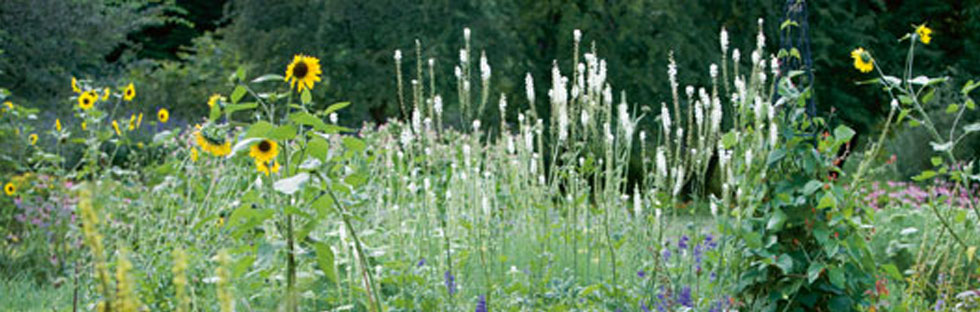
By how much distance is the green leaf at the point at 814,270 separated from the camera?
2.42 m

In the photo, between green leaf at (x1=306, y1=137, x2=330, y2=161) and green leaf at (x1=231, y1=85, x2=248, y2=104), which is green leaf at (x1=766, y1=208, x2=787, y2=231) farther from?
green leaf at (x1=231, y1=85, x2=248, y2=104)

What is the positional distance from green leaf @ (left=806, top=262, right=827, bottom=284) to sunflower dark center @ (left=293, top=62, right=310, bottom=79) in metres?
1.38

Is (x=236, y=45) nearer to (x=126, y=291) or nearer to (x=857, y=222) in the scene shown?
(x=857, y=222)

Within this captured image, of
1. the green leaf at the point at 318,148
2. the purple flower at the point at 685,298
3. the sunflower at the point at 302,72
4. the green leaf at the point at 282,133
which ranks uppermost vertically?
the sunflower at the point at 302,72

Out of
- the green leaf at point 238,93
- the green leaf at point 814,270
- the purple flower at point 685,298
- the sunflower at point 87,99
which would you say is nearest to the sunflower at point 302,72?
the green leaf at point 238,93

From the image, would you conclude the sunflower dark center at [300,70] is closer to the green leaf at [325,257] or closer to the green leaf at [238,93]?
the green leaf at [238,93]

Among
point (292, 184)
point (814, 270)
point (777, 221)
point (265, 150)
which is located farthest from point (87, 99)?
point (814, 270)

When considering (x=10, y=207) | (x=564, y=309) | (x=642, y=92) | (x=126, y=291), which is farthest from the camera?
(x=642, y=92)

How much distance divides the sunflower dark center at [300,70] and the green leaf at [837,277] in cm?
145

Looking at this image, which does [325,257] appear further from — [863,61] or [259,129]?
[863,61]

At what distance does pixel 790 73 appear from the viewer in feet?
8.70

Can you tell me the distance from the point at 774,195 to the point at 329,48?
8273mm

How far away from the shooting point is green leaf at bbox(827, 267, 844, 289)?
7.97 feet

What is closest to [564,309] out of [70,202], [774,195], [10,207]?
[774,195]
